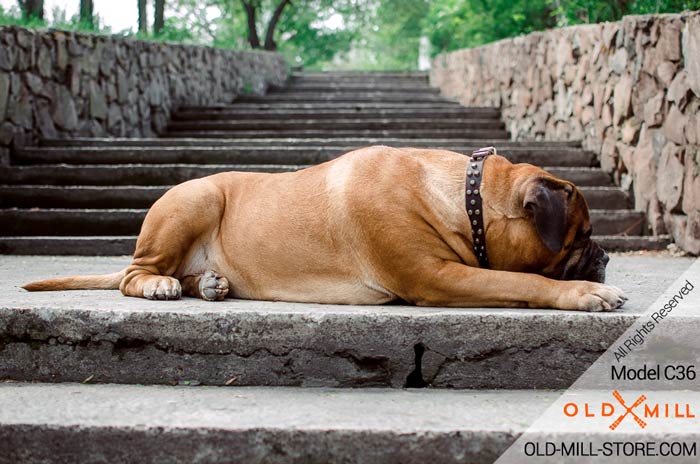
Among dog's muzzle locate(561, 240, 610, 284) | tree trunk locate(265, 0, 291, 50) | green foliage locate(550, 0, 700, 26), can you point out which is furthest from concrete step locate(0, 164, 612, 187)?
tree trunk locate(265, 0, 291, 50)

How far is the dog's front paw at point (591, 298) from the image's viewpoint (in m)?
3.45

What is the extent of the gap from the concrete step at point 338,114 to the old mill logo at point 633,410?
335 inches

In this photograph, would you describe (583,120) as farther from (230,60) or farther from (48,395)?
(230,60)

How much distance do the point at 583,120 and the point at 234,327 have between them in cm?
579

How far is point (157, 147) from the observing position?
8500 mm

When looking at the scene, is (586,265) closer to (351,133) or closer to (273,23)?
(351,133)

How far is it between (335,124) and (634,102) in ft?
15.5

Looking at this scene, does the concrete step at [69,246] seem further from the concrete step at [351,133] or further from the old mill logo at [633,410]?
the old mill logo at [633,410]

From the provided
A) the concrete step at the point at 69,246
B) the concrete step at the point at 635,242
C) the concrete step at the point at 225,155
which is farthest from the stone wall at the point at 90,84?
the concrete step at the point at 635,242

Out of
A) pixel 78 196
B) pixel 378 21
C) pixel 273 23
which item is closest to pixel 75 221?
pixel 78 196

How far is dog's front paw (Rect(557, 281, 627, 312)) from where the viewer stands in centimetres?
345

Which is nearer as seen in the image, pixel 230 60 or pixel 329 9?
pixel 230 60

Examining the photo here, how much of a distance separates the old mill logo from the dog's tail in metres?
2.28

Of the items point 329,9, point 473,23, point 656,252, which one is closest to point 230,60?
point 473,23
